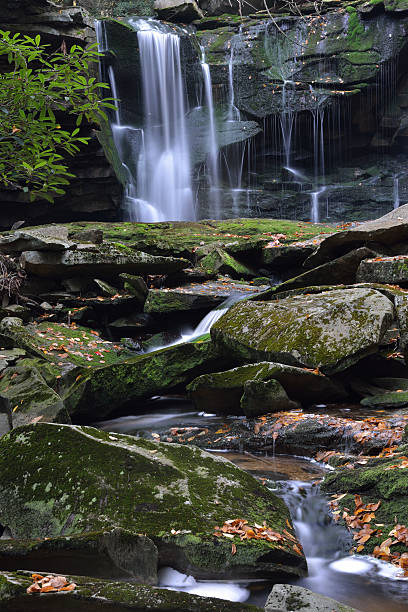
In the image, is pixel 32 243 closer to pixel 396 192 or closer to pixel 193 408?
pixel 193 408

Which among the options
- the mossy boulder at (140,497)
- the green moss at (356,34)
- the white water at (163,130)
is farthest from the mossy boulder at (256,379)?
the green moss at (356,34)

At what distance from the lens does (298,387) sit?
575 centimetres

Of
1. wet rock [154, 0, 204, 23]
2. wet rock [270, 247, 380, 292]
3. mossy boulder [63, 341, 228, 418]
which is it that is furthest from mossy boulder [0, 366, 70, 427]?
wet rock [154, 0, 204, 23]

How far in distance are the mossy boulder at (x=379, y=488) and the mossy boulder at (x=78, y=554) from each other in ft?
5.09

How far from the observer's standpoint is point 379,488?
3475mm

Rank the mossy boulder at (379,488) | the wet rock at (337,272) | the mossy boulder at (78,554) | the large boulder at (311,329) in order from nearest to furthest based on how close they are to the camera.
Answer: the mossy boulder at (78,554) < the mossy boulder at (379,488) < the large boulder at (311,329) < the wet rock at (337,272)

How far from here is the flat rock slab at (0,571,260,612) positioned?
6.33ft

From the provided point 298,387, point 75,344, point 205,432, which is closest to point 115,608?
point 205,432

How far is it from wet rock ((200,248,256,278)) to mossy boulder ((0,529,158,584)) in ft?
30.0

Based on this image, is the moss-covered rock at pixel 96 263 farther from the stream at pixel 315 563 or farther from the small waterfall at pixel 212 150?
the small waterfall at pixel 212 150

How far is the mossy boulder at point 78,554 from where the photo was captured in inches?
94.3

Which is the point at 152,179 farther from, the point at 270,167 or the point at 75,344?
the point at 75,344

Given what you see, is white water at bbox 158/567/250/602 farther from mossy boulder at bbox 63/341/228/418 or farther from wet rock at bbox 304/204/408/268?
wet rock at bbox 304/204/408/268

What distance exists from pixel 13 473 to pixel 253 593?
1.75m
